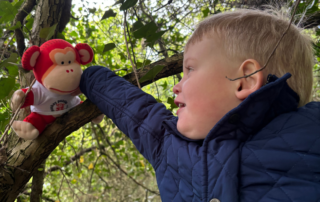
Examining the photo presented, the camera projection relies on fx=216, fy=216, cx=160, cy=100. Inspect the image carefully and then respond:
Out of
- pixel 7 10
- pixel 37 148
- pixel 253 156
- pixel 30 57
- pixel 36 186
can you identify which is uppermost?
pixel 7 10

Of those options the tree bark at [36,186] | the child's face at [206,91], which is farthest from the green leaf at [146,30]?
the tree bark at [36,186]

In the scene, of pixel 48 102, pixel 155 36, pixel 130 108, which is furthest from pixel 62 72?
pixel 155 36

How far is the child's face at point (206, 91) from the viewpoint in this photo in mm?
554

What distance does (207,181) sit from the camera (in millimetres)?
494

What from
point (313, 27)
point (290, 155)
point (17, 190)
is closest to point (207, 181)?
point (290, 155)

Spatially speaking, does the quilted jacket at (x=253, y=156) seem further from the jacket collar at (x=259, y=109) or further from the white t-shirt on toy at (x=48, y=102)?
the white t-shirt on toy at (x=48, y=102)

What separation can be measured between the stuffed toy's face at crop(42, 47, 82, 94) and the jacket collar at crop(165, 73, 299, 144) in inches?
20.6

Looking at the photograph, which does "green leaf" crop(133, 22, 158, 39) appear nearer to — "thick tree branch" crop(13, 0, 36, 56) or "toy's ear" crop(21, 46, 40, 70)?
"toy's ear" crop(21, 46, 40, 70)

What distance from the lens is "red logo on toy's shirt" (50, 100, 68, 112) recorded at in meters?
0.82

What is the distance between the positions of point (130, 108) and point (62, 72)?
0.27 m

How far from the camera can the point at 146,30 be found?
848mm

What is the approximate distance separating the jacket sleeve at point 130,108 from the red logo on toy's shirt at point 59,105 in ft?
0.31

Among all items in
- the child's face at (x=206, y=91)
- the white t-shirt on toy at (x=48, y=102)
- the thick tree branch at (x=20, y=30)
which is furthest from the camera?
the thick tree branch at (x=20, y=30)

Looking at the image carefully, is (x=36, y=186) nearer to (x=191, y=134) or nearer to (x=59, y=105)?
(x=59, y=105)
